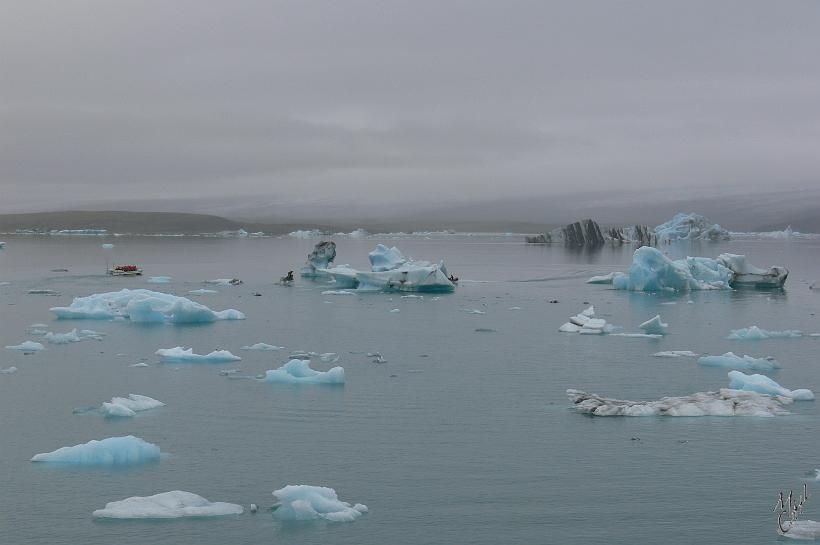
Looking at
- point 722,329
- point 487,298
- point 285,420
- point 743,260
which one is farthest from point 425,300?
point 285,420

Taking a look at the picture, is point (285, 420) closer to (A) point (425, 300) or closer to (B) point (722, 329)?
(B) point (722, 329)

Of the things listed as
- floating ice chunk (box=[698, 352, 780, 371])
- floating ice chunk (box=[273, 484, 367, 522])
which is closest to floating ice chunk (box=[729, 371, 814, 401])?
floating ice chunk (box=[698, 352, 780, 371])

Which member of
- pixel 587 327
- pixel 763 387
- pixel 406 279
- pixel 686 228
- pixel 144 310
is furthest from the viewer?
pixel 686 228

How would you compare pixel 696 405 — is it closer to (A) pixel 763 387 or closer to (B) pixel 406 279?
(A) pixel 763 387

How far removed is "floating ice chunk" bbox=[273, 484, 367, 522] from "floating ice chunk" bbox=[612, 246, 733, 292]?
28.5 metres

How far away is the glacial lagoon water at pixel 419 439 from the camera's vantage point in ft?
28.5

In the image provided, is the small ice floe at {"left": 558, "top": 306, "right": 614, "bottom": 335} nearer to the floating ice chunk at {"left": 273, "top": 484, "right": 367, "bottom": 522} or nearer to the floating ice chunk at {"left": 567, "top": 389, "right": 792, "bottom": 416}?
the floating ice chunk at {"left": 567, "top": 389, "right": 792, "bottom": 416}

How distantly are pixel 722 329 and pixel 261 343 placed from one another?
41.4ft

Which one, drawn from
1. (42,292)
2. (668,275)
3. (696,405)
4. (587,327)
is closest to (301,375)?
(696,405)

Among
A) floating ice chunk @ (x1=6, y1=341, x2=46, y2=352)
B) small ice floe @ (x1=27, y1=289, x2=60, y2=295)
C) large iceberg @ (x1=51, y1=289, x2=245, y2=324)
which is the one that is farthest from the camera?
small ice floe @ (x1=27, y1=289, x2=60, y2=295)

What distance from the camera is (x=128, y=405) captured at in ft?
43.6

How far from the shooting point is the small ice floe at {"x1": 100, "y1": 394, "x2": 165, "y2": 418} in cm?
1283

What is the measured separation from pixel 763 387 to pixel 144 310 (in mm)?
16590

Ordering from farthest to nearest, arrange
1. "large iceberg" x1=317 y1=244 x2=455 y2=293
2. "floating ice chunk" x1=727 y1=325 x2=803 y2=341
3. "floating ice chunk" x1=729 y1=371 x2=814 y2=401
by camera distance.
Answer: "large iceberg" x1=317 y1=244 x2=455 y2=293 < "floating ice chunk" x1=727 y1=325 x2=803 y2=341 < "floating ice chunk" x1=729 y1=371 x2=814 y2=401
